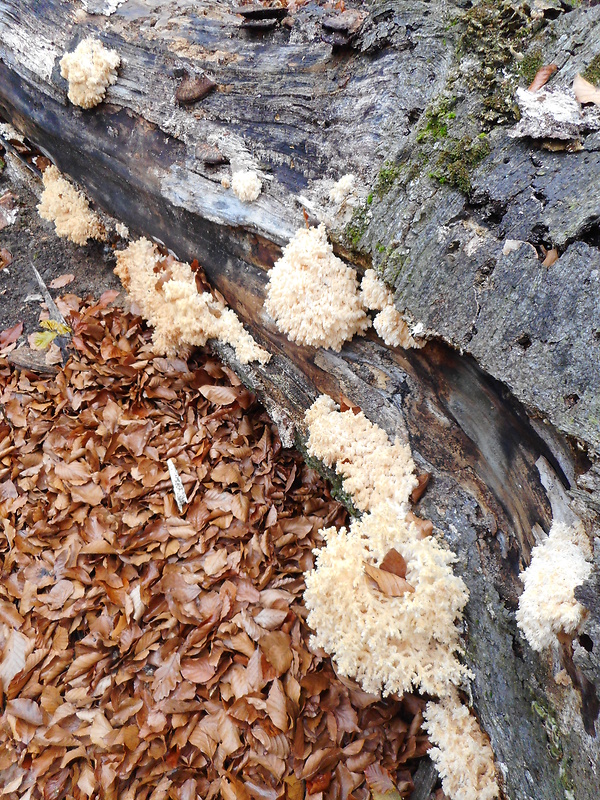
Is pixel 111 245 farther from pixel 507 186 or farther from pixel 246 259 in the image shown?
pixel 507 186

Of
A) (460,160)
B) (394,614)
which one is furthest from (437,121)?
(394,614)

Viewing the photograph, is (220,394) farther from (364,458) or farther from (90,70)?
(90,70)

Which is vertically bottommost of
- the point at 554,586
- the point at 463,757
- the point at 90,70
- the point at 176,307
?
the point at 463,757

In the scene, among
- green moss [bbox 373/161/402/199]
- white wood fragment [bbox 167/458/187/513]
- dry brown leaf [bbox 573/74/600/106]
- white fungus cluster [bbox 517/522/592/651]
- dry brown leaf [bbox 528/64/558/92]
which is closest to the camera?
white fungus cluster [bbox 517/522/592/651]

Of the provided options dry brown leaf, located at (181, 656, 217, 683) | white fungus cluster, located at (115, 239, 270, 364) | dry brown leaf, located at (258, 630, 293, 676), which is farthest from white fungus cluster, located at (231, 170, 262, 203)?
dry brown leaf, located at (181, 656, 217, 683)

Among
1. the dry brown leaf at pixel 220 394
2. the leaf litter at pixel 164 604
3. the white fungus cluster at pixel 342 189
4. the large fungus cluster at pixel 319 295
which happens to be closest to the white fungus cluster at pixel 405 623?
the leaf litter at pixel 164 604

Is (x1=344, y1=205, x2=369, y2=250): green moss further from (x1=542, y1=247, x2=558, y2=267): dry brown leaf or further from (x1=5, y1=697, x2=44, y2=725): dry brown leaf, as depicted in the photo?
(x1=5, y1=697, x2=44, y2=725): dry brown leaf

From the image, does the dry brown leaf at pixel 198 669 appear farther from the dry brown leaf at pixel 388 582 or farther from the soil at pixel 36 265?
the soil at pixel 36 265

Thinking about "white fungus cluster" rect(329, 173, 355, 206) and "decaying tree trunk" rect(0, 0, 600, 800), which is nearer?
"decaying tree trunk" rect(0, 0, 600, 800)
